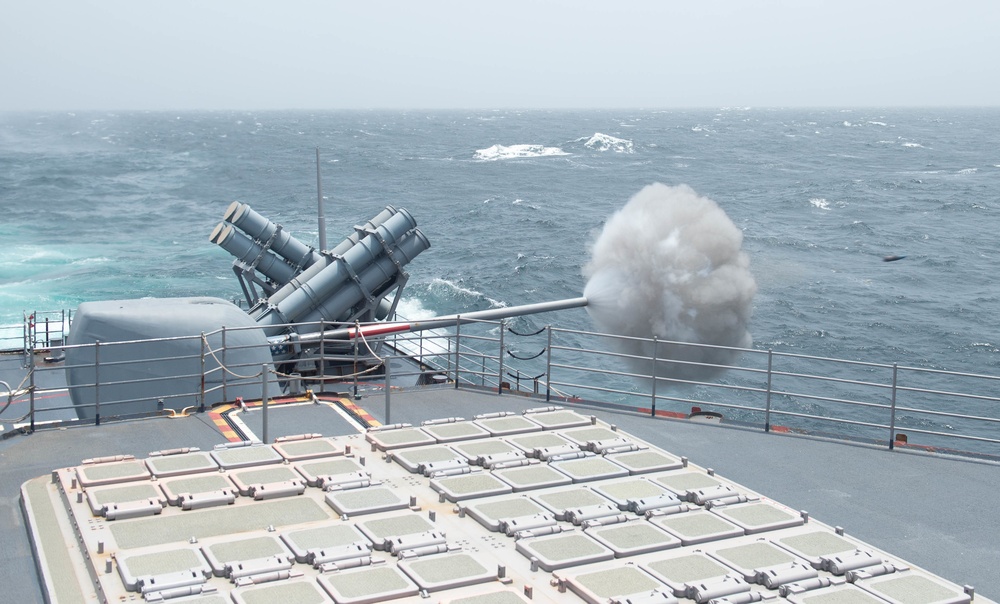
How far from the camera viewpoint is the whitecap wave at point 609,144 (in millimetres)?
100938

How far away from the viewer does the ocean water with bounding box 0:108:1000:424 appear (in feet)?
103

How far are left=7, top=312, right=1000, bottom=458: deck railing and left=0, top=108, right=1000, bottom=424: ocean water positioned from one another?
193 cm

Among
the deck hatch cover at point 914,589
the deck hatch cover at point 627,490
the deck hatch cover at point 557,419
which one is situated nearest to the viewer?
the deck hatch cover at point 914,589

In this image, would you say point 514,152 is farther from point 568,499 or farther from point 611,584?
point 611,584

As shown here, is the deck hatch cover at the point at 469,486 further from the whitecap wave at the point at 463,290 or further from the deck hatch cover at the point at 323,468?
the whitecap wave at the point at 463,290

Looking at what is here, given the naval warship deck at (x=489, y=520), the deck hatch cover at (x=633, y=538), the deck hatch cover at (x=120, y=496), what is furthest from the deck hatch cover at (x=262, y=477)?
the deck hatch cover at (x=633, y=538)

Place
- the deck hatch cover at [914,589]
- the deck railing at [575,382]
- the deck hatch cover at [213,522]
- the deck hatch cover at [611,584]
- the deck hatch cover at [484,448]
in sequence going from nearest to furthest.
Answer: the deck hatch cover at [611,584], the deck hatch cover at [914,589], the deck hatch cover at [213,522], the deck hatch cover at [484,448], the deck railing at [575,382]

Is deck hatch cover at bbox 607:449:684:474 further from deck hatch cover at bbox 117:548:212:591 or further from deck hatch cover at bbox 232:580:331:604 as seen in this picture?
deck hatch cover at bbox 117:548:212:591

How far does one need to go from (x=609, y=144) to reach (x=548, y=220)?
56.5 metres

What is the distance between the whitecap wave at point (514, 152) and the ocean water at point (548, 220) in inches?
17.9

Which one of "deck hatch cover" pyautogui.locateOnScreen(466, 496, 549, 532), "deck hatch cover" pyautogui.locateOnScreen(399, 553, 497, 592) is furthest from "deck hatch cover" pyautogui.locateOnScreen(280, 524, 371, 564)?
"deck hatch cover" pyautogui.locateOnScreen(466, 496, 549, 532)

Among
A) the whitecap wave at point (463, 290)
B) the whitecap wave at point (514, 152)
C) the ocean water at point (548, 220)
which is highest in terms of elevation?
the whitecap wave at point (514, 152)

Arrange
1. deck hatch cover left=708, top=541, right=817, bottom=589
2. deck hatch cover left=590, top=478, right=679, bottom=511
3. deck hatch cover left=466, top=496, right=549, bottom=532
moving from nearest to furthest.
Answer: deck hatch cover left=708, top=541, right=817, bottom=589 < deck hatch cover left=466, top=496, right=549, bottom=532 < deck hatch cover left=590, top=478, right=679, bottom=511

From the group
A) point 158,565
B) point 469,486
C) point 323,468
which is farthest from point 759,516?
point 158,565
